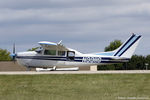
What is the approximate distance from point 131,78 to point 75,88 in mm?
5165

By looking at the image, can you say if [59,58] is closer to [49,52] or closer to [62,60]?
[62,60]

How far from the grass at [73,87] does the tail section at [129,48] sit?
10781 mm

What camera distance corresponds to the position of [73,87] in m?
24.4

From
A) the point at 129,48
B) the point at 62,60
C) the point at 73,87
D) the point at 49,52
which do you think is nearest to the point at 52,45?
the point at 49,52

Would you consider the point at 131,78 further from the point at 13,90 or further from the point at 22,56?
the point at 22,56

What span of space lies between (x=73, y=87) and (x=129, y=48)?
1694 cm

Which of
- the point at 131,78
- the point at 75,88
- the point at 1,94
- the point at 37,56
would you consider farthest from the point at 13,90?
the point at 37,56

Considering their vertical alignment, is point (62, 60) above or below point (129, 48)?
below

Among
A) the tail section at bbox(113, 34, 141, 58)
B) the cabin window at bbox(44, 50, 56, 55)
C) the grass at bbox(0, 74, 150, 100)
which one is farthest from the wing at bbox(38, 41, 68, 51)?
the grass at bbox(0, 74, 150, 100)

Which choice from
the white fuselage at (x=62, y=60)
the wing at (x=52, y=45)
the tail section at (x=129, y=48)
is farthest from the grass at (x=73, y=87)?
the tail section at (x=129, y=48)

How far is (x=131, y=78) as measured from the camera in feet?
91.0

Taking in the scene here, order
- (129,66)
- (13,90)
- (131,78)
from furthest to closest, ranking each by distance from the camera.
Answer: (129,66), (131,78), (13,90)

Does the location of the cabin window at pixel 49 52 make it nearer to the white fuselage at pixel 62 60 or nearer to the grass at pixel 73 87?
the white fuselage at pixel 62 60

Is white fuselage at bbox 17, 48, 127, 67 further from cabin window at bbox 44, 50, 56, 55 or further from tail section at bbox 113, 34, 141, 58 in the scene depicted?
tail section at bbox 113, 34, 141, 58
